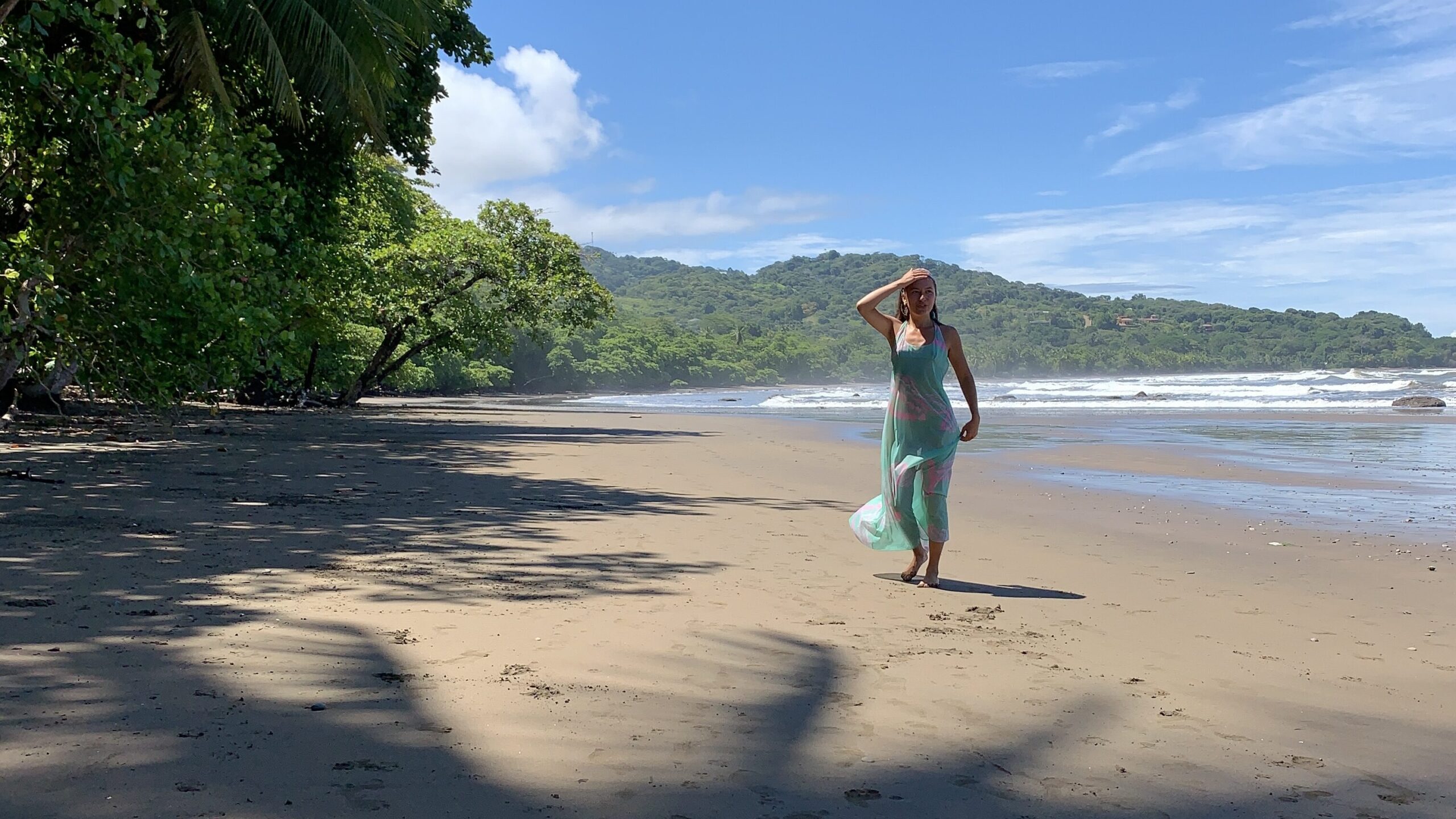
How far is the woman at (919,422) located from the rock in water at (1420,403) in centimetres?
3295

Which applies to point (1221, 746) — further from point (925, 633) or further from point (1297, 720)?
point (925, 633)

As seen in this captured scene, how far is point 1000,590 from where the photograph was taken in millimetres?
5914

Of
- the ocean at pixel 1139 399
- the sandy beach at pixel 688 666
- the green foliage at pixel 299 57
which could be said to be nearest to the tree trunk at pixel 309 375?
the green foliage at pixel 299 57

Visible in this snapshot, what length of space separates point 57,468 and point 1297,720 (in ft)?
33.2

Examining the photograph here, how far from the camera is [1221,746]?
3.30 metres

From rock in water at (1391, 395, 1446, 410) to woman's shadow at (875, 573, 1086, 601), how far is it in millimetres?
32652

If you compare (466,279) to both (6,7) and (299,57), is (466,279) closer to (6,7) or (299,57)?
(299,57)

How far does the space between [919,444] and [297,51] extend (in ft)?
29.5

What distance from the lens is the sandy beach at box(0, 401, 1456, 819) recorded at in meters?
2.81

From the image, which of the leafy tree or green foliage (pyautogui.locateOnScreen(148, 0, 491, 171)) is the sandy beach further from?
the leafy tree

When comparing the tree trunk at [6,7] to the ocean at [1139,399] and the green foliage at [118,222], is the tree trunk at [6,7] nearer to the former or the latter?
the green foliage at [118,222]

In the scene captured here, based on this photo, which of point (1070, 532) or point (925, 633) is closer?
point (925, 633)

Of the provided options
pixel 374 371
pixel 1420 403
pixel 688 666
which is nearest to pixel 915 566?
pixel 688 666

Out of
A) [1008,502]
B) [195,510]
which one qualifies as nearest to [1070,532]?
[1008,502]
